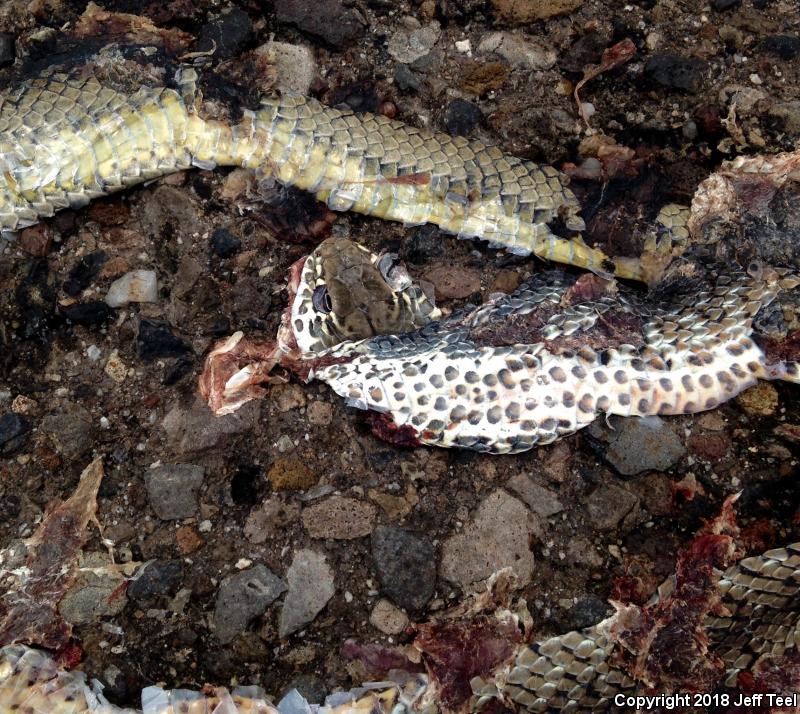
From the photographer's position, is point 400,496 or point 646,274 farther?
point 646,274

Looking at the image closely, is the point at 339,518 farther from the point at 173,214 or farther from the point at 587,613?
the point at 173,214

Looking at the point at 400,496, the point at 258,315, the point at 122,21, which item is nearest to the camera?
the point at 400,496

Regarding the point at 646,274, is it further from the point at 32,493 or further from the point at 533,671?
the point at 32,493

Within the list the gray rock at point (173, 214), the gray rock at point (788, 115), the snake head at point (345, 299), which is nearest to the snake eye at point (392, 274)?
the snake head at point (345, 299)

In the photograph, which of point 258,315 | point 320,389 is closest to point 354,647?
point 320,389

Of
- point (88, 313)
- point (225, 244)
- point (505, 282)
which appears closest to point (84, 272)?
point (88, 313)
